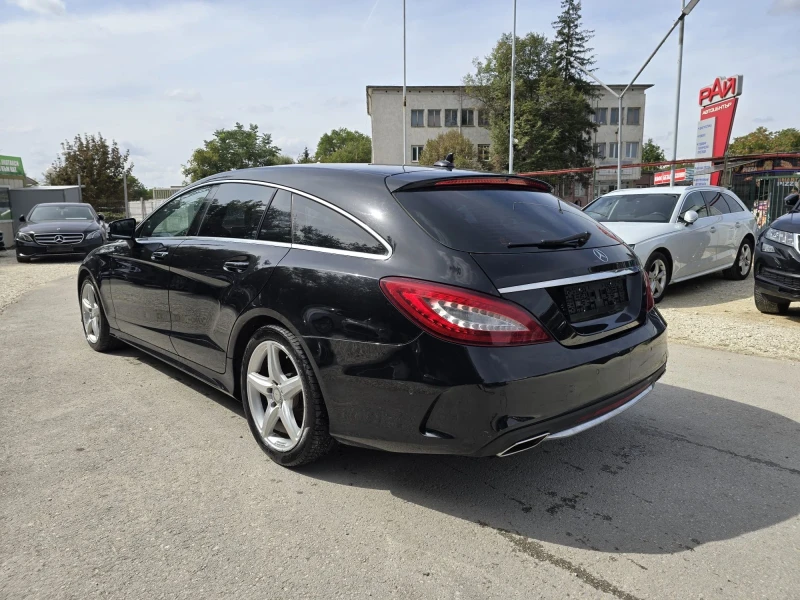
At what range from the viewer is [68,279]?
40.8ft

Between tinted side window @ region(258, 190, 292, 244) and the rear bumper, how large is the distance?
0.78 meters

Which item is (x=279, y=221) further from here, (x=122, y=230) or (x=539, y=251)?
(x=122, y=230)

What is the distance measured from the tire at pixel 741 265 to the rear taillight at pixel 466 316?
940 cm

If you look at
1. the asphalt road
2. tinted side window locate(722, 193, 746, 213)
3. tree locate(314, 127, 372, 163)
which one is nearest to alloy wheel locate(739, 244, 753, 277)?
tinted side window locate(722, 193, 746, 213)

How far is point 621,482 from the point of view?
121 inches

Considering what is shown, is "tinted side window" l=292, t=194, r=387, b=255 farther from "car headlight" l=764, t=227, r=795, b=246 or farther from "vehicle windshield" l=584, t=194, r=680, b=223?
"vehicle windshield" l=584, t=194, r=680, b=223

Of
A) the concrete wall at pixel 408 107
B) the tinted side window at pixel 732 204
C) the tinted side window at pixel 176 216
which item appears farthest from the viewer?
the concrete wall at pixel 408 107

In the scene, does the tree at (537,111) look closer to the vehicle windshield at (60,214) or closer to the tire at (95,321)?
the vehicle windshield at (60,214)

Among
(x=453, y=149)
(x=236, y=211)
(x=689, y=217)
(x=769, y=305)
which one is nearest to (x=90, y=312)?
(x=236, y=211)

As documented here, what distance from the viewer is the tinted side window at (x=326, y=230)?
2.89 m

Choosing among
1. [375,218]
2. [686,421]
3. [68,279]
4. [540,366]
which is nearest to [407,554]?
[540,366]

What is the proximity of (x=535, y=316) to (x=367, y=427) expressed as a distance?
905 mm

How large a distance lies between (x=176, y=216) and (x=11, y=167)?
3725 centimetres

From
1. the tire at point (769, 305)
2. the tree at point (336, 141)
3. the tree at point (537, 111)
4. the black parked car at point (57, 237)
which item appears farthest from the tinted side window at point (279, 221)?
the tree at point (336, 141)
